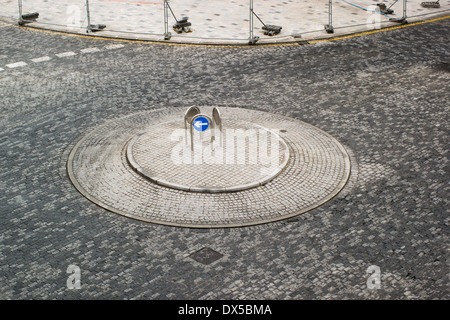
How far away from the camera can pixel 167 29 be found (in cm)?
2133

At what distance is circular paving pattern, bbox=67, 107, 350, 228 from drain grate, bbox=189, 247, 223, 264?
28.7 inches

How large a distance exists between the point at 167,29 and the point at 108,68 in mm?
3925

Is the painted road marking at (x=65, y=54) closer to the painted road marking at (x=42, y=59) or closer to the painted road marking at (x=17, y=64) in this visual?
the painted road marking at (x=42, y=59)

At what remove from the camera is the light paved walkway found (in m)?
21.4

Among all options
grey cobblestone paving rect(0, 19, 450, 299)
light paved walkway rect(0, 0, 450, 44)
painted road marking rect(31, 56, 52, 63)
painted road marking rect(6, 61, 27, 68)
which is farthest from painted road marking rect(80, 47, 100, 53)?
painted road marking rect(6, 61, 27, 68)

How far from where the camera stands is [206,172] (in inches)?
479

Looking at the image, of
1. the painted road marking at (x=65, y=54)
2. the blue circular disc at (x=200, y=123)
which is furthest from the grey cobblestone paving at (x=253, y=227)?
the blue circular disc at (x=200, y=123)

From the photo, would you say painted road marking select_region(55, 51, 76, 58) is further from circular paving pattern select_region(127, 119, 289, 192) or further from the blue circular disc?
the blue circular disc

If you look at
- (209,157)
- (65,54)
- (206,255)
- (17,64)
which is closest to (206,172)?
(209,157)

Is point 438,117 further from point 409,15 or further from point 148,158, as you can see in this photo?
point 409,15

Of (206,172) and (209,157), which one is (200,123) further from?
Result: (206,172)

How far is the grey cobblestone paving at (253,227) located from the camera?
927cm

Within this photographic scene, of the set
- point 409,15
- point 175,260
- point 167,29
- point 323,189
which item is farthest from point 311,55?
point 175,260
